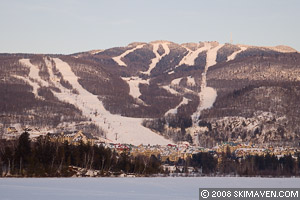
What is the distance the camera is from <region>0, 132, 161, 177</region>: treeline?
118531mm

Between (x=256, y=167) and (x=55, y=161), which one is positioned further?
(x=256, y=167)

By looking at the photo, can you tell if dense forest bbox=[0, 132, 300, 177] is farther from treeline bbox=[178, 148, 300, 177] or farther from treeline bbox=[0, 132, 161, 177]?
treeline bbox=[178, 148, 300, 177]

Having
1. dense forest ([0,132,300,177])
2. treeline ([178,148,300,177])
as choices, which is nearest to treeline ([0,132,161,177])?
dense forest ([0,132,300,177])

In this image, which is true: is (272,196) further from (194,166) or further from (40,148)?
(194,166)

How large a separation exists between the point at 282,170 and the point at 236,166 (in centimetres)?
1308

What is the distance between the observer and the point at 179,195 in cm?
7894

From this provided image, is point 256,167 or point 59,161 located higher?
point 256,167

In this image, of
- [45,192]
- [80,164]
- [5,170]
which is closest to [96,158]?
[80,164]

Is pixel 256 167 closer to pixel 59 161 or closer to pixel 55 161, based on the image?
pixel 59 161

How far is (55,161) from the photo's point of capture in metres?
125

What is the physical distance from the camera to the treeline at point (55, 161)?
11853 cm

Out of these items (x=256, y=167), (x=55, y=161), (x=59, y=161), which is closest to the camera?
(x=55, y=161)

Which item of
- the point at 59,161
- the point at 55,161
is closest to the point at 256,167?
the point at 59,161

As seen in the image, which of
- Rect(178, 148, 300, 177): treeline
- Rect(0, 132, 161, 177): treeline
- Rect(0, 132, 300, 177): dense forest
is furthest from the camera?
Rect(178, 148, 300, 177): treeline
